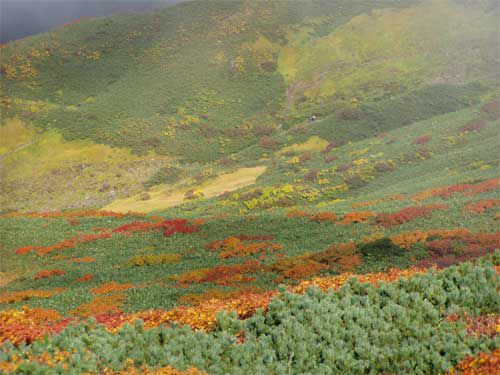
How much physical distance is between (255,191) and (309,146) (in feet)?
76.7

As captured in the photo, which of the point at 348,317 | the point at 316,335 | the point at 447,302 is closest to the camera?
the point at 316,335

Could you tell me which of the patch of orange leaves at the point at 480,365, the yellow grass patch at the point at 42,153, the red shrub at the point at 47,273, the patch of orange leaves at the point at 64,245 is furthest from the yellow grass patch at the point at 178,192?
the patch of orange leaves at the point at 480,365

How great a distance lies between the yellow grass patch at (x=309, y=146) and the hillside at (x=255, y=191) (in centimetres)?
48

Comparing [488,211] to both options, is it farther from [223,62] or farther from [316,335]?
[223,62]

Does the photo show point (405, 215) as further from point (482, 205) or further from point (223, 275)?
point (223, 275)

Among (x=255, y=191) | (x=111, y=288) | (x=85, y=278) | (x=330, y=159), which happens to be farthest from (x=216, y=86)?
(x=111, y=288)

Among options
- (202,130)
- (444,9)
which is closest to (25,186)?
(202,130)

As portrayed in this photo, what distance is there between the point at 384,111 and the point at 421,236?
54613 millimetres

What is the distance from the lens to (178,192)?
177 ft

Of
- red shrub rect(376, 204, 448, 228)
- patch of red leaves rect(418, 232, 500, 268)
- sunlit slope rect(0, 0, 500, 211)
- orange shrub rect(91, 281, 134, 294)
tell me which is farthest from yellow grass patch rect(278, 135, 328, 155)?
orange shrub rect(91, 281, 134, 294)

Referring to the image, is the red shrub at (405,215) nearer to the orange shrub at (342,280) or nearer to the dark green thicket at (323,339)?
the orange shrub at (342,280)

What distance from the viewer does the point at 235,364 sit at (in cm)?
827

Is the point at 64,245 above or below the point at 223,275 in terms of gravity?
above

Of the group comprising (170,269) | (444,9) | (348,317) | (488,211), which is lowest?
(488,211)
